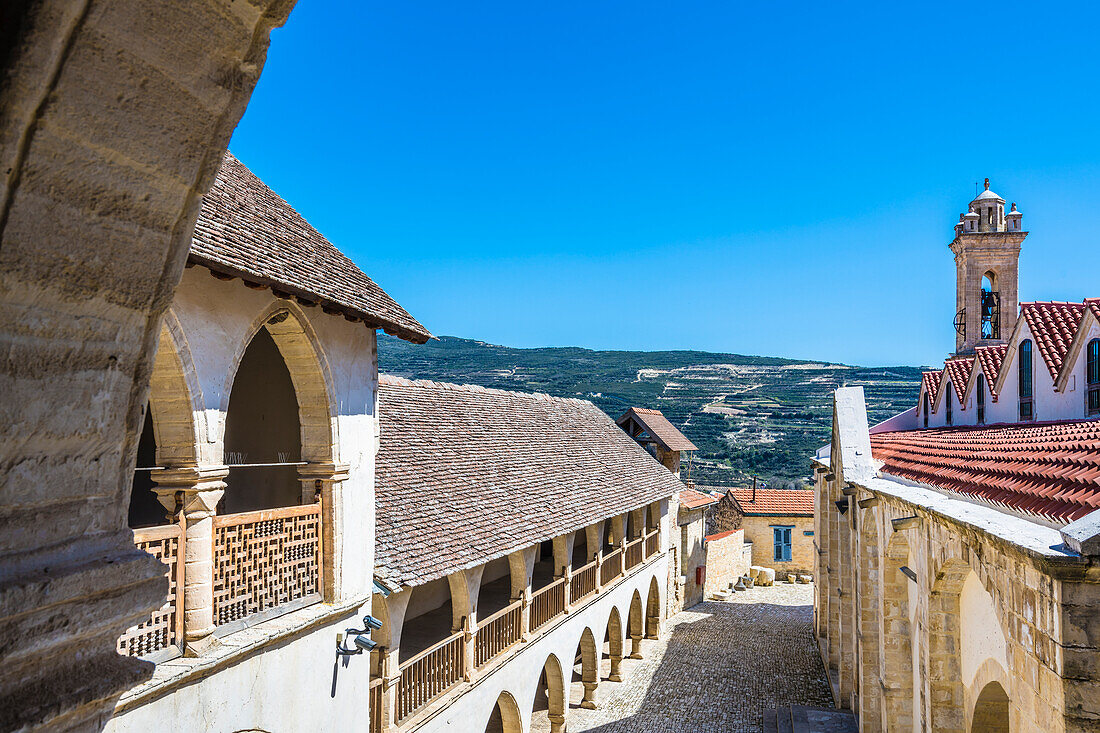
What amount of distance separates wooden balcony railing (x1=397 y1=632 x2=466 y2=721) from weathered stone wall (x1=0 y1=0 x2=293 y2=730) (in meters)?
8.90

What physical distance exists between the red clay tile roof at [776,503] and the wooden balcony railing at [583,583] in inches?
771

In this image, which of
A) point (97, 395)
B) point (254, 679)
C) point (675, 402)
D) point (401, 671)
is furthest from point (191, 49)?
point (675, 402)

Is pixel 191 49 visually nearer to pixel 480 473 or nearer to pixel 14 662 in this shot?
pixel 14 662

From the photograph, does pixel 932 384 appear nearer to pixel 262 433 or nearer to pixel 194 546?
pixel 262 433

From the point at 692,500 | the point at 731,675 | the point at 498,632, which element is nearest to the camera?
the point at 498,632

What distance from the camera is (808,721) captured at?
48.1 ft

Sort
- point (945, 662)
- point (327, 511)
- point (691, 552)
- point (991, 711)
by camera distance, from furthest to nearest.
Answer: point (691, 552) → point (945, 662) → point (327, 511) → point (991, 711)

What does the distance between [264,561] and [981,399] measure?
57.7 ft

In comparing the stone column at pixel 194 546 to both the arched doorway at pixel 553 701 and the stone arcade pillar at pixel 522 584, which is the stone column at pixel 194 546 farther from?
the arched doorway at pixel 553 701

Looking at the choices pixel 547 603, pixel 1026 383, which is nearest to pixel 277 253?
pixel 547 603

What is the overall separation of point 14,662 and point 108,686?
0.25 meters

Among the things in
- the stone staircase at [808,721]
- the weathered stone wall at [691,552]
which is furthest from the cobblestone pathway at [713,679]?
the weathered stone wall at [691,552]

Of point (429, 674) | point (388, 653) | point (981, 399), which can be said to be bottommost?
point (429, 674)

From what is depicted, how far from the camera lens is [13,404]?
1.57 meters
